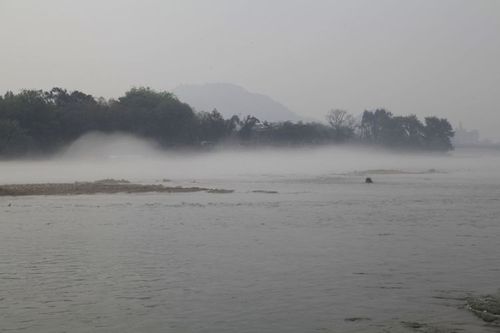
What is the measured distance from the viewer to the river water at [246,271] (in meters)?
9.72

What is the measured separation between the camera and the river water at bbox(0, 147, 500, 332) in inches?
383

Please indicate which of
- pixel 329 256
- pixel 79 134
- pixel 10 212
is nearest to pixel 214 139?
pixel 79 134

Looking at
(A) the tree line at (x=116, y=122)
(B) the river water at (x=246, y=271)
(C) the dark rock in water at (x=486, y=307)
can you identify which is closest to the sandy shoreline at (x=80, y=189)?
(B) the river water at (x=246, y=271)

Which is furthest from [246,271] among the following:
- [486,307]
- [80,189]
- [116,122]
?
[116,122]

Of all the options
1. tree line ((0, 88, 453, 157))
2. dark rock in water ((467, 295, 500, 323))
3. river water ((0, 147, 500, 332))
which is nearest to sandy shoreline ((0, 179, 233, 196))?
river water ((0, 147, 500, 332))

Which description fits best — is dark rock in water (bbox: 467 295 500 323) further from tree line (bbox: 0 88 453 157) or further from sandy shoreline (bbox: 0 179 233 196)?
tree line (bbox: 0 88 453 157)

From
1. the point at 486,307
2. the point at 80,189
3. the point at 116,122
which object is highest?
the point at 116,122

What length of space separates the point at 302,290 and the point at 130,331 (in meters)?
3.94

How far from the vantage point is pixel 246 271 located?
13766 mm

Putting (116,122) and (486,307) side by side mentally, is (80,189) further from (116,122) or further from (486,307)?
(116,122)

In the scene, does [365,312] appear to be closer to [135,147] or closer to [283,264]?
[283,264]

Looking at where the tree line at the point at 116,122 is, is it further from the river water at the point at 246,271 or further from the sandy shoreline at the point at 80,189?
the river water at the point at 246,271

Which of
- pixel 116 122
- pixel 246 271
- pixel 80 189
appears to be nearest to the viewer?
pixel 246 271

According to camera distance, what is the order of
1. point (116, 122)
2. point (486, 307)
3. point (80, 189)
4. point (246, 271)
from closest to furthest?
point (486, 307) → point (246, 271) → point (80, 189) → point (116, 122)
